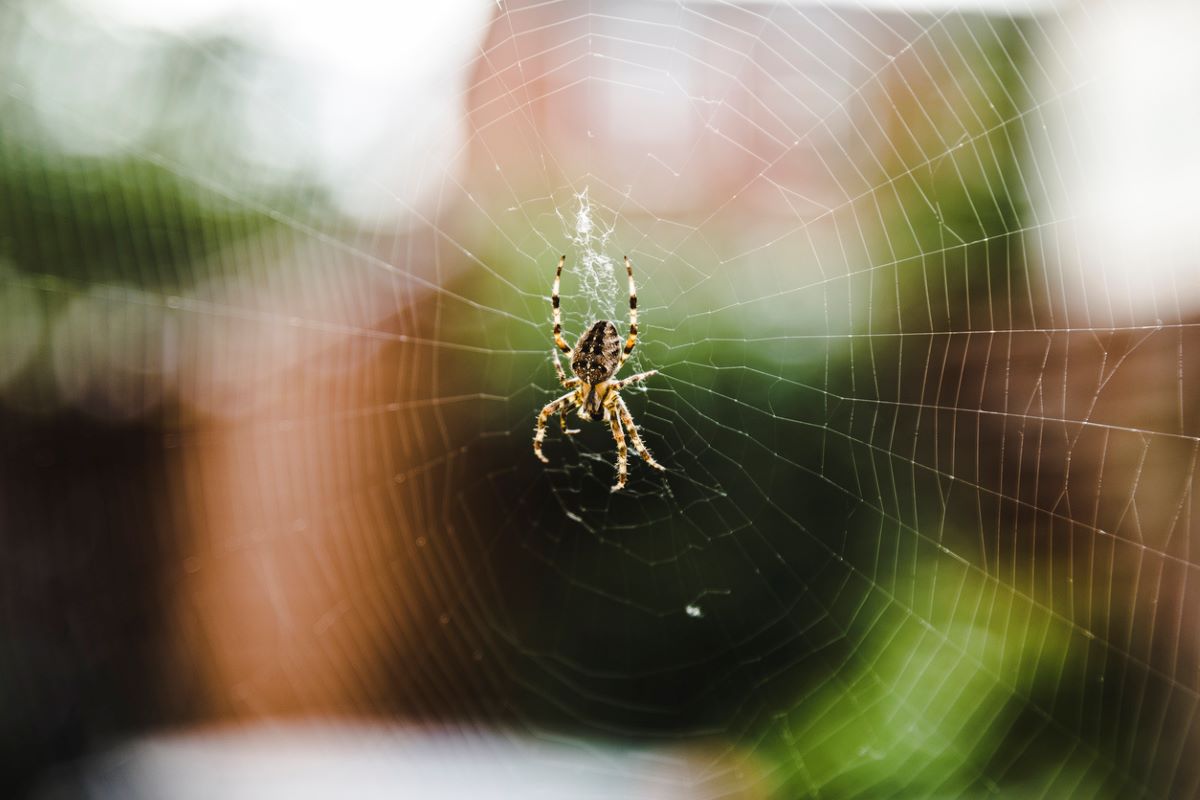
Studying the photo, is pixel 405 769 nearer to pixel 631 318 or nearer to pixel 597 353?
pixel 597 353

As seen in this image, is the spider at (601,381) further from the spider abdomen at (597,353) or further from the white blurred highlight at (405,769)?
the white blurred highlight at (405,769)

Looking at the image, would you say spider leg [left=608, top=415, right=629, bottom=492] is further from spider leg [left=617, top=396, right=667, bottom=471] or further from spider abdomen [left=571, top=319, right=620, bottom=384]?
spider abdomen [left=571, top=319, right=620, bottom=384]

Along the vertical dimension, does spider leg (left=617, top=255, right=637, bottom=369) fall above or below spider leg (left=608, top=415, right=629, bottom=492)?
above

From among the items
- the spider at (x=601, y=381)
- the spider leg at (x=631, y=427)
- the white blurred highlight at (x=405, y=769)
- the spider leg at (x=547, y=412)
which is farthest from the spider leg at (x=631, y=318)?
the white blurred highlight at (x=405, y=769)

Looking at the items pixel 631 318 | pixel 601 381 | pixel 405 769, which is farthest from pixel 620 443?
pixel 405 769

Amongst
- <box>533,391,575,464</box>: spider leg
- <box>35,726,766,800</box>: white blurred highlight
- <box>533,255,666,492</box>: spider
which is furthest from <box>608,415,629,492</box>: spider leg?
A: <box>35,726,766,800</box>: white blurred highlight

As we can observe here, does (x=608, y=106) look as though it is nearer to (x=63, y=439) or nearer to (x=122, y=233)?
(x=122, y=233)
